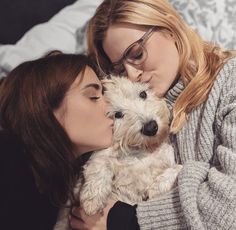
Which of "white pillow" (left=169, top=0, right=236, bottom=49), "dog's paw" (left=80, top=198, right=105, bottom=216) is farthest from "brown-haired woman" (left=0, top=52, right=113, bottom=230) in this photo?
"white pillow" (left=169, top=0, right=236, bottom=49)

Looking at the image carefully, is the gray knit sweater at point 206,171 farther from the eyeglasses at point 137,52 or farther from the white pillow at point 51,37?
the white pillow at point 51,37

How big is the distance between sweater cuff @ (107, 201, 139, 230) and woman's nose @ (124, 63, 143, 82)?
0.50 m

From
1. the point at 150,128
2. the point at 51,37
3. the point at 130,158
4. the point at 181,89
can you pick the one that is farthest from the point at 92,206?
the point at 51,37

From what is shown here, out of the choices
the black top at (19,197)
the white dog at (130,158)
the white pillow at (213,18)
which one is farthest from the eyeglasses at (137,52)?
the white pillow at (213,18)

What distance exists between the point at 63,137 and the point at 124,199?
0.32m

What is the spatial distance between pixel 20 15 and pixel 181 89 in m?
1.04

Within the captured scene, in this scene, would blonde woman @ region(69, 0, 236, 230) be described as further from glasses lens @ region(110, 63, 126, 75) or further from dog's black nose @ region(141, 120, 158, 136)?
dog's black nose @ region(141, 120, 158, 136)

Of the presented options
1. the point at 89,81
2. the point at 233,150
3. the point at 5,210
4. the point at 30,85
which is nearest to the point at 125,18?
the point at 89,81

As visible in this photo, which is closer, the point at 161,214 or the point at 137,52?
the point at 161,214

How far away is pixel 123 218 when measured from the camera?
1.42 meters

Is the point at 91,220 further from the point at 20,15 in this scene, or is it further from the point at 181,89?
the point at 20,15

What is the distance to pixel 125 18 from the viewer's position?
1.63m

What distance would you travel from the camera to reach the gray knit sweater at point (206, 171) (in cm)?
128

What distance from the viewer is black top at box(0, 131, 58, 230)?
157cm
